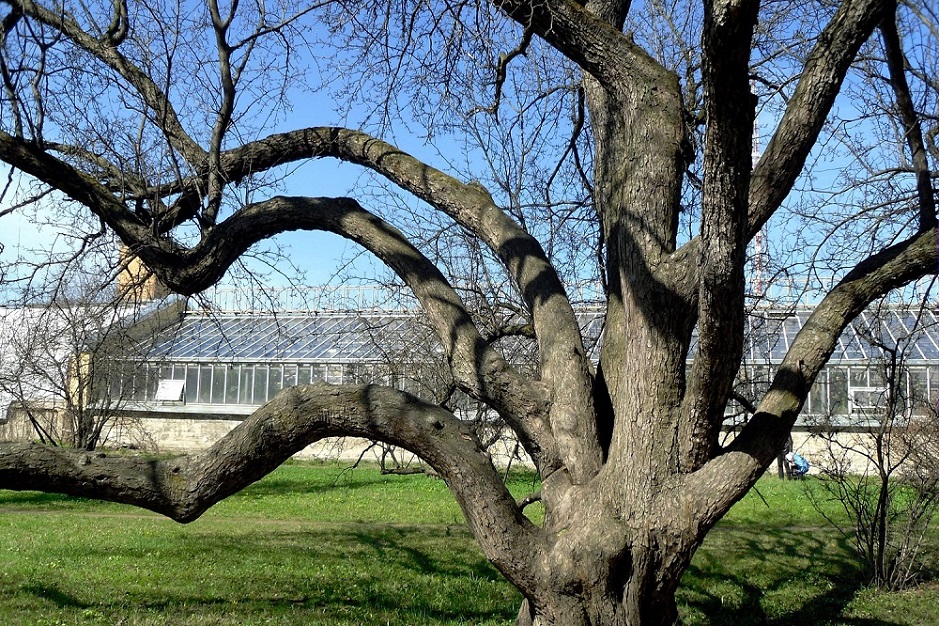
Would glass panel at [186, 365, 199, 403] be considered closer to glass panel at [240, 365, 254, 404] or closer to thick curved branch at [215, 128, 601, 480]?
glass panel at [240, 365, 254, 404]

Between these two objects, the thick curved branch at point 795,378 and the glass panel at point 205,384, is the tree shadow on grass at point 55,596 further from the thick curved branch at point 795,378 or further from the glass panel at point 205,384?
the glass panel at point 205,384

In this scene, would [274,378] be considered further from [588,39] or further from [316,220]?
[588,39]

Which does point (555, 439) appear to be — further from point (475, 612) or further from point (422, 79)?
point (475, 612)

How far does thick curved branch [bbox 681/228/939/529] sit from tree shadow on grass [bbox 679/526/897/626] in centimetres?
409

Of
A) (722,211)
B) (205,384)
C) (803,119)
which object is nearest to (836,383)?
(803,119)

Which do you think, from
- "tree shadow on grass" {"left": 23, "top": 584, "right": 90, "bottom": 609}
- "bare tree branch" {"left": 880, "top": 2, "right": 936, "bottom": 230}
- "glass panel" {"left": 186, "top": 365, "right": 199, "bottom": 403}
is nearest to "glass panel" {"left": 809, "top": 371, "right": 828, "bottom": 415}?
"bare tree branch" {"left": 880, "top": 2, "right": 936, "bottom": 230}

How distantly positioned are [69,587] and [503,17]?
7.03 metres

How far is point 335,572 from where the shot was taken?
966cm

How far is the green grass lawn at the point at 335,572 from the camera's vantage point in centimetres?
768

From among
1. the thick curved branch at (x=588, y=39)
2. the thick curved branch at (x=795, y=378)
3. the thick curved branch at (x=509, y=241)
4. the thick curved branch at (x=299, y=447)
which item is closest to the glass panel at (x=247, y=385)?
the thick curved branch at (x=509, y=241)

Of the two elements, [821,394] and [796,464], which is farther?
[821,394]

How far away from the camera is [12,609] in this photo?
A: 733cm

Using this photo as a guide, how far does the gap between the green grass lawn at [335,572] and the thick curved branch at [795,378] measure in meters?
4.03

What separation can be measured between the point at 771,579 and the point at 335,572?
17.0ft
